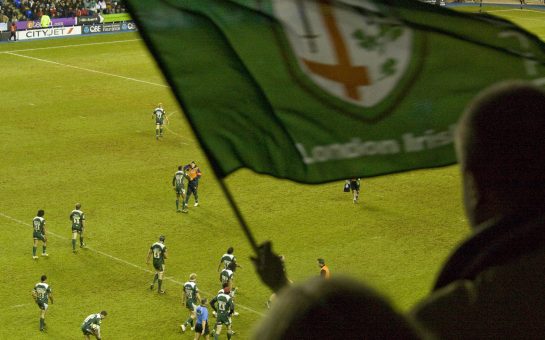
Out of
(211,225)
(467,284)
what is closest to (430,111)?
(467,284)

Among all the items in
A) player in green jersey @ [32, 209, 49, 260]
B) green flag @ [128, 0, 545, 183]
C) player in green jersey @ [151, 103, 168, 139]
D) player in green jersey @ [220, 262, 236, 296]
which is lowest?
player in green jersey @ [220, 262, 236, 296]

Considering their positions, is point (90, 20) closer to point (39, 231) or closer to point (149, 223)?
point (149, 223)

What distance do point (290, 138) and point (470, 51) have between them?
1.01 meters

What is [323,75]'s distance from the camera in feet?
14.5

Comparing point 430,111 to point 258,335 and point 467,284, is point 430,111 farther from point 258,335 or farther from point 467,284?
point 258,335

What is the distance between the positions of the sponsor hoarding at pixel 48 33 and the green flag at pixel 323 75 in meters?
66.8

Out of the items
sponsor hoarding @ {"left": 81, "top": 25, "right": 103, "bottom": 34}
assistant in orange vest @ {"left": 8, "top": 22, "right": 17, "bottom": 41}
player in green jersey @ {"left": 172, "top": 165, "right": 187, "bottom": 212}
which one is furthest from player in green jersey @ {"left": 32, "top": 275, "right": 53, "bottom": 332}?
sponsor hoarding @ {"left": 81, "top": 25, "right": 103, "bottom": 34}

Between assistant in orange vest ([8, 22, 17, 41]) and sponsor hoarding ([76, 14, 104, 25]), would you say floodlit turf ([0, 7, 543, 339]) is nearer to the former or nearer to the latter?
assistant in orange vest ([8, 22, 17, 41])

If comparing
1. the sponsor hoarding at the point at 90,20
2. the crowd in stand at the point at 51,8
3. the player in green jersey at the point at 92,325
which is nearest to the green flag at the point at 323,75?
the player in green jersey at the point at 92,325

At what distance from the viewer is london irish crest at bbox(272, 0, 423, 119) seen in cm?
442

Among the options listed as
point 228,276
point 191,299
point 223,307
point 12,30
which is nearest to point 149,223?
point 228,276

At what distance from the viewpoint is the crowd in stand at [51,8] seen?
2810 inches

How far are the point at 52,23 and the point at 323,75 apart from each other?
69634 millimetres

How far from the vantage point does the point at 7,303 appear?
2736cm
